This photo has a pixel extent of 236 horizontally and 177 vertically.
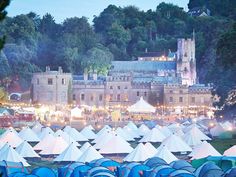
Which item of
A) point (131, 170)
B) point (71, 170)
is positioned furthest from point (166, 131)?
point (131, 170)

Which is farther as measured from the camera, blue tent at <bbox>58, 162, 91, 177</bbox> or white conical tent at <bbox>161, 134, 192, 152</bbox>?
white conical tent at <bbox>161, 134, 192, 152</bbox>

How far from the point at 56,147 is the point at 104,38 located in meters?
97.3

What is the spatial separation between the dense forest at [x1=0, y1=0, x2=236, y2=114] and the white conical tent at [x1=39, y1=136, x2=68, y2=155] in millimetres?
37595

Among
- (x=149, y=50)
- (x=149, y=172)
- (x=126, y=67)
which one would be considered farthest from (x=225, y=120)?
(x=149, y=50)

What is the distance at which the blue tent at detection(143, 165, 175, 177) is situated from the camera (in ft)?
82.0

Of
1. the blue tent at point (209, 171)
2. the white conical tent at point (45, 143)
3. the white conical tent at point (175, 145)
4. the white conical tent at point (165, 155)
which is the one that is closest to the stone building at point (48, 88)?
the white conical tent at point (45, 143)

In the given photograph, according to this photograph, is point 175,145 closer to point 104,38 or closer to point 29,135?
point 29,135

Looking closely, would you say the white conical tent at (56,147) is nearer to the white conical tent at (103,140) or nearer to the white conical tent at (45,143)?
the white conical tent at (45,143)

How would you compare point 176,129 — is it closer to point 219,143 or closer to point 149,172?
point 219,143

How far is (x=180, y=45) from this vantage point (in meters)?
118

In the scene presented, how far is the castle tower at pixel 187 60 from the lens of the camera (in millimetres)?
115062

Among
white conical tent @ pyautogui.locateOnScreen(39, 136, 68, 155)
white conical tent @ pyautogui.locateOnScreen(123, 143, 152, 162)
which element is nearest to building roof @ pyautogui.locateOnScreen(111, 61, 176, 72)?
white conical tent @ pyautogui.locateOnScreen(39, 136, 68, 155)

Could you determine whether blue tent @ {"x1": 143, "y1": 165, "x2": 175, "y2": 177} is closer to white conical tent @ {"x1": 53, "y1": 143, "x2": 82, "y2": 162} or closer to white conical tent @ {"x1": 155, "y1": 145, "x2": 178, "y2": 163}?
white conical tent @ {"x1": 155, "y1": 145, "x2": 178, "y2": 163}

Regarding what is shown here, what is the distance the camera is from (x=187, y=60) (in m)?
117
